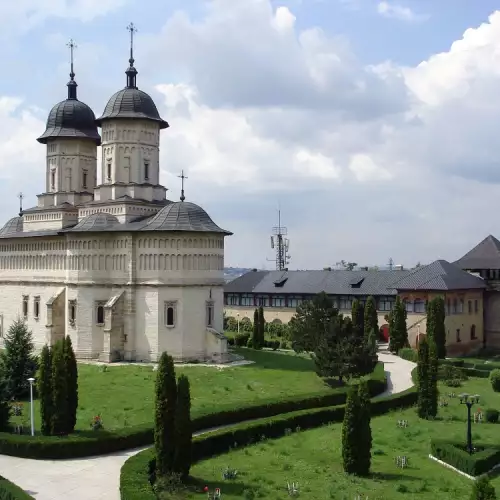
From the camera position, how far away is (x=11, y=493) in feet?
54.6

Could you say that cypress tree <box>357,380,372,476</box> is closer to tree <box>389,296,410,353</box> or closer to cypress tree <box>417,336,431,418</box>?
cypress tree <box>417,336,431,418</box>

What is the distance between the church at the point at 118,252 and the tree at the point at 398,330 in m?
14.5

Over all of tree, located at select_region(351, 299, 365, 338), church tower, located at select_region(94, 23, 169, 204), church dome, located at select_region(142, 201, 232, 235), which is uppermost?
church tower, located at select_region(94, 23, 169, 204)

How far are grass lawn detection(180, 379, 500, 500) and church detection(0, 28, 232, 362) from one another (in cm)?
1621

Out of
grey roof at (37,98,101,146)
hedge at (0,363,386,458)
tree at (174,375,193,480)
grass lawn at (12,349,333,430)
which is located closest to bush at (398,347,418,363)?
grass lawn at (12,349,333,430)

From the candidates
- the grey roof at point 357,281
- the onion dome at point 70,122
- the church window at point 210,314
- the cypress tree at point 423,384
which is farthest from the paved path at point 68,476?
the grey roof at point 357,281

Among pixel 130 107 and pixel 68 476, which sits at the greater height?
pixel 130 107

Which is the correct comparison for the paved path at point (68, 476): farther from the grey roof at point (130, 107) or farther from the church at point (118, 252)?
the grey roof at point (130, 107)

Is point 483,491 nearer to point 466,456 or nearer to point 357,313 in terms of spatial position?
point 466,456

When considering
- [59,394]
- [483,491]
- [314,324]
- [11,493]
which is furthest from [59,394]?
[314,324]

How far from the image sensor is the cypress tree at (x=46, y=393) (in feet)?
75.6

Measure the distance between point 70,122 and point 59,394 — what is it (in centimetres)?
3163

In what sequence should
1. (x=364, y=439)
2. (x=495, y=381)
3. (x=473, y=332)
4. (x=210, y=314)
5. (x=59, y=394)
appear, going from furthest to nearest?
(x=473, y=332)
(x=210, y=314)
(x=495, y=381)
(x=59, y=394)
(x=364, y=439)

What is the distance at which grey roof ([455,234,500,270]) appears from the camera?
58081 mm
